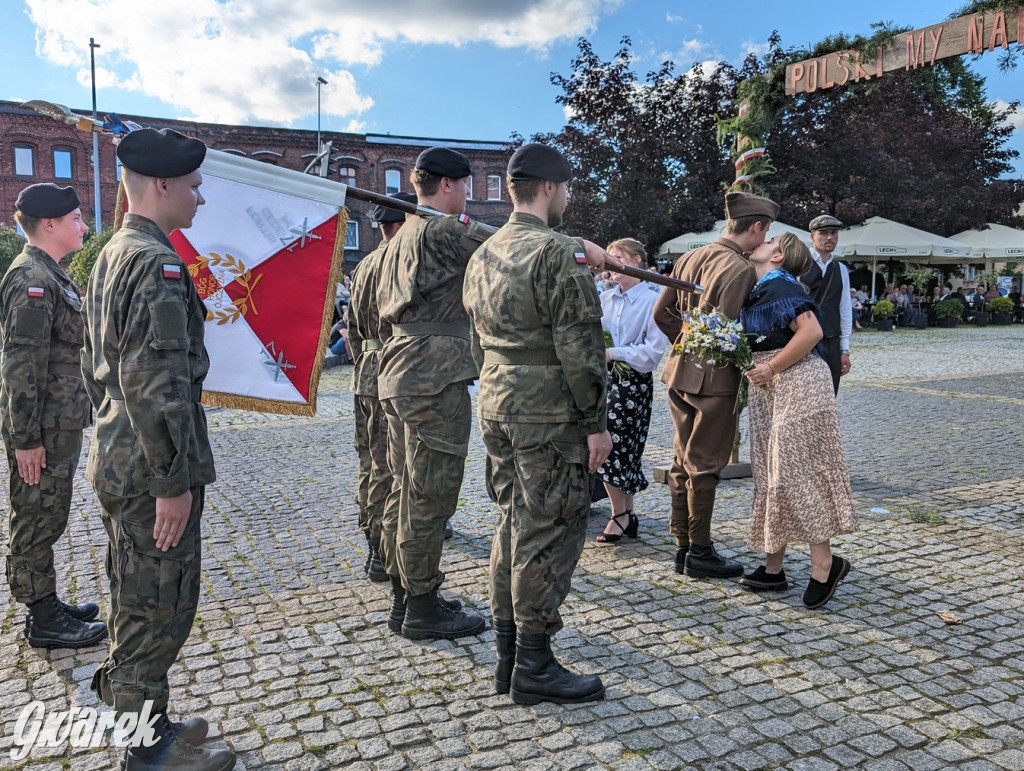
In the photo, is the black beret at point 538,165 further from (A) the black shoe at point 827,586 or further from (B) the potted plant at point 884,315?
(B) the potted plant at point 884,315

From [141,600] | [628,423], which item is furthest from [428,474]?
[628,423]

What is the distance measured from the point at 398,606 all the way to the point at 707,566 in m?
1.78

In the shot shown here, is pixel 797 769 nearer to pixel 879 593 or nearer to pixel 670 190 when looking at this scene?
pixel 879 593

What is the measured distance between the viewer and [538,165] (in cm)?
344

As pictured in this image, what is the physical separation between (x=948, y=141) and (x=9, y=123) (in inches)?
1652

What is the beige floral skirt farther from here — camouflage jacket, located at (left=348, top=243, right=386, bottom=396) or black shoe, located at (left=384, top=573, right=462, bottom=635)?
camouflage jacket, located at (left=348, top=243, right=386, bottom=396)

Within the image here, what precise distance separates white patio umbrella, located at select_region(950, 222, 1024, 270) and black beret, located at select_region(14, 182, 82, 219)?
27.8m

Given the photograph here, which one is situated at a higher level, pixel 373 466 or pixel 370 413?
pixel 370 413

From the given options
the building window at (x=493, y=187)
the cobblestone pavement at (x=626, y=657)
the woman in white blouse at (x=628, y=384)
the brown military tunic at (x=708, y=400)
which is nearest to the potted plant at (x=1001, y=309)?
the cobblestone pavement at (x=626, y=657)

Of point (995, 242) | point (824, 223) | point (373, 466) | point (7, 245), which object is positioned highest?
point (7, 245)

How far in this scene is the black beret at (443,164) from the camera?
401 cm

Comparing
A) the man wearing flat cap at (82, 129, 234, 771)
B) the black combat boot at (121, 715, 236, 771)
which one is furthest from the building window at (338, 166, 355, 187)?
the black combat boot at (121, 715, 236, 771)

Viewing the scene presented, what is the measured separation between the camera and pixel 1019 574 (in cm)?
470

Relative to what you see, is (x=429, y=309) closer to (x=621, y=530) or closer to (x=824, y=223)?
(x=621, y=530)
